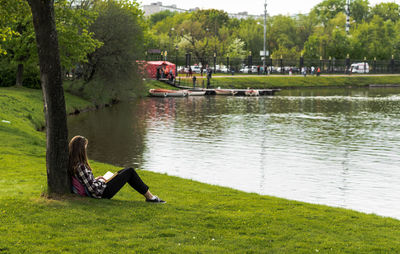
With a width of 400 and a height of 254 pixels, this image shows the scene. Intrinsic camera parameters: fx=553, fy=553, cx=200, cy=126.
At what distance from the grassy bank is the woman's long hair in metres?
61.0

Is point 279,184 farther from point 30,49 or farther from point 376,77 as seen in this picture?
point 376,77

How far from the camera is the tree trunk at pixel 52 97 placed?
9055mm

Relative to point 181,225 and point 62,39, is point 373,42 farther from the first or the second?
point 181,225

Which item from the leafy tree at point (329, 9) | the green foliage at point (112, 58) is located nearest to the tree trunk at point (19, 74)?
the green foliage at point (112, 58)

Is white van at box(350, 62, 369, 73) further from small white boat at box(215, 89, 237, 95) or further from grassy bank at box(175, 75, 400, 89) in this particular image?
small white boat at box(215, 89, 237, 95)

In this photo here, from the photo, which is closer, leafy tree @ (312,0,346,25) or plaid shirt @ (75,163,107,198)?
plaid shirt @ (75,163,107,198)

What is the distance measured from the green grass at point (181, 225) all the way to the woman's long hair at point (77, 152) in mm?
605

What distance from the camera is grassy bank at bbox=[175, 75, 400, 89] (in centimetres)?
7331

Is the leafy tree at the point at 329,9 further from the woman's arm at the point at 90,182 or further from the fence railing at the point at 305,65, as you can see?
the woman's arm at the point at 90,182

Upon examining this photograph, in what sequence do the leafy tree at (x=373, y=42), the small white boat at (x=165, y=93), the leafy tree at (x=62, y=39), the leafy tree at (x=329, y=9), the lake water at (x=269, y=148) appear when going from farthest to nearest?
the leafy tree at (x=329, y=9) → the leafy tree at (x=373, y=42) → the small white boat at (x=165, y=93) → the leafy tree at (x=62, y=39) → the lake water at (x=269, y=148)

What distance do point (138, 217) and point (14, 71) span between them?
3623 cm

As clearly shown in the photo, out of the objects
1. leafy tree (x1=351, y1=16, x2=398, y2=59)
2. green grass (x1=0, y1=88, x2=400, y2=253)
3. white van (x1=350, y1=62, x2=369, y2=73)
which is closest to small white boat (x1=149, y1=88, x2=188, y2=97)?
green grass (x1=0, y1=88, x2=400, y2=253)

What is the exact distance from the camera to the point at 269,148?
24.4 m

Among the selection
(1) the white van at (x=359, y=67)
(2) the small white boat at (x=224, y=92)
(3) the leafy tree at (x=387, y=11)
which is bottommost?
(2) the small white boat at (x=224, y=92)
